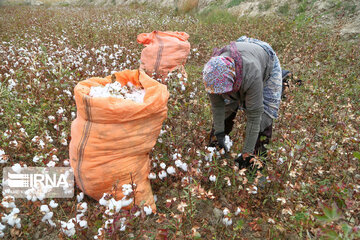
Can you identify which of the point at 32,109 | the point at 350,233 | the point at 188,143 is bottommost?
the point at 188,143

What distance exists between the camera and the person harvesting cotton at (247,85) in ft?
5.60

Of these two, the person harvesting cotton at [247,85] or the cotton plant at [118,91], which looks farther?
the cotton plant at [118,91]

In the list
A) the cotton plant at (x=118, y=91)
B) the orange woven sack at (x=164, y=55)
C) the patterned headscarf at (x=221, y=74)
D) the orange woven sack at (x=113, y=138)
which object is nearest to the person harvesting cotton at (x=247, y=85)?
the patterned headscarf at (x=221, y=74)

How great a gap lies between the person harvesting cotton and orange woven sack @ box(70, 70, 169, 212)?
493 millimetres

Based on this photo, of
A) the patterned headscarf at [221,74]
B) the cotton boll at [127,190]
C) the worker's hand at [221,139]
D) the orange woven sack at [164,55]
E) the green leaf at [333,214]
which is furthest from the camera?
the orange woven sack at [164,55]

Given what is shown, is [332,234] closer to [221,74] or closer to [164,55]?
[221,74]

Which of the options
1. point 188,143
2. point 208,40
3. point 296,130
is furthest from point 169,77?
point 208,40

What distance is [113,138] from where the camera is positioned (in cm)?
180

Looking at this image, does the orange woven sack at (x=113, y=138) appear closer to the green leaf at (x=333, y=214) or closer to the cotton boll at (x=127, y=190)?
the cotton boll at (x=127, y=190)

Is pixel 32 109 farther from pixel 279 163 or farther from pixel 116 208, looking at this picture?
pixel 279 163

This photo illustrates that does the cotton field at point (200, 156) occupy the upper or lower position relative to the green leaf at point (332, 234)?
lower

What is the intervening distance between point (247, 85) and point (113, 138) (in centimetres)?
106

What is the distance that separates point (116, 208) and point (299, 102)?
3.11 metres

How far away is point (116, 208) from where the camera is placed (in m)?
1.51
